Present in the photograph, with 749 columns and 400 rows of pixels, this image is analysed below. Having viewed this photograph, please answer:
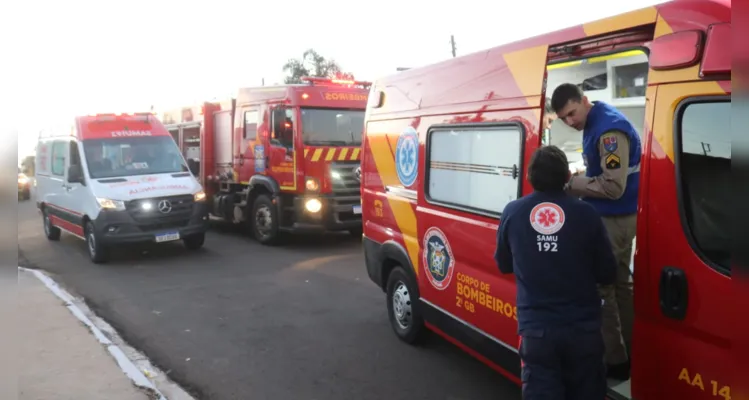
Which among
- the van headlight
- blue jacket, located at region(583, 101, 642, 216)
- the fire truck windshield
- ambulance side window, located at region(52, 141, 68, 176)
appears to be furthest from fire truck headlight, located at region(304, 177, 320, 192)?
blue jacket, located at region(583, 101, 642, 216)

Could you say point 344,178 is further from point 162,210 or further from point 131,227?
point 131,227

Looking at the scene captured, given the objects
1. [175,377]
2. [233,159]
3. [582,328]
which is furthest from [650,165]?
[233,159]

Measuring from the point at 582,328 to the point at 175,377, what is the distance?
11.2 feet

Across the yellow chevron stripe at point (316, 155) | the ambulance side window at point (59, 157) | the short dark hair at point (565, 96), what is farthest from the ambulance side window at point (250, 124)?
the short dark hair at point (565, 96)

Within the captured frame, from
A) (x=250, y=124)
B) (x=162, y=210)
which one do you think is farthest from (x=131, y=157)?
(x=250, y=124)

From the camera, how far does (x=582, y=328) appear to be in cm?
257

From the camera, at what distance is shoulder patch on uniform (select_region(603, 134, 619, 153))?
121 inches

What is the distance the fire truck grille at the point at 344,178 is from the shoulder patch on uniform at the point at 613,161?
751cm

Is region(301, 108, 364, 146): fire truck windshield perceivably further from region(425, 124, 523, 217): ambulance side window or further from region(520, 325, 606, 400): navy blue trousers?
region(520, 325, 606, 400): navy blue trousers

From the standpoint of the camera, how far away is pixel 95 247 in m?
9.30

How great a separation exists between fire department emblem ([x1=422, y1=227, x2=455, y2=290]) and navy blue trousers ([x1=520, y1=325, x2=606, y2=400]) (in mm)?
1636

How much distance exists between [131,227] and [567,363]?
815 cm

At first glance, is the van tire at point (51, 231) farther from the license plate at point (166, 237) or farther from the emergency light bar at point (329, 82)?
the emergency light bar at point (329, 82)

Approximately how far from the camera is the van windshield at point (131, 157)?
9.78m
